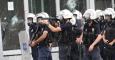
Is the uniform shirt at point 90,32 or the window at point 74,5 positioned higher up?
the window at point 74,5

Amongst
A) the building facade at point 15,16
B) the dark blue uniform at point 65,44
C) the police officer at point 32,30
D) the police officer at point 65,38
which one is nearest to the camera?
the police officer at point 65,38

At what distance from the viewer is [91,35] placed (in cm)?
983

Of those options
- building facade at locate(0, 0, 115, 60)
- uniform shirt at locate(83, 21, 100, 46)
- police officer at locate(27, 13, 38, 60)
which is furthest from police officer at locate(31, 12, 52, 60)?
building facade at locate(0, 0, 115, 60)

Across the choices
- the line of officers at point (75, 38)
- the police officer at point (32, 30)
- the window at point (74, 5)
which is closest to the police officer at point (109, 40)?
the line of officers at point (75, 38)

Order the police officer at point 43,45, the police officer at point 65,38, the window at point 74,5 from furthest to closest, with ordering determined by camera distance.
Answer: the window at point 74,5 → the police officer at point 65,38 → the police officer at point 43,45

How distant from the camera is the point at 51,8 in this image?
13891mm

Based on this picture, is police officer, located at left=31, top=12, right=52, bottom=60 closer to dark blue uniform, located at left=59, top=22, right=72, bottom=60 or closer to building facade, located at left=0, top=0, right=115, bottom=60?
dark blue uniform, located at left=59, top=22, right=72, bottom=60

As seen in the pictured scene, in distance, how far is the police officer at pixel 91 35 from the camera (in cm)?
972

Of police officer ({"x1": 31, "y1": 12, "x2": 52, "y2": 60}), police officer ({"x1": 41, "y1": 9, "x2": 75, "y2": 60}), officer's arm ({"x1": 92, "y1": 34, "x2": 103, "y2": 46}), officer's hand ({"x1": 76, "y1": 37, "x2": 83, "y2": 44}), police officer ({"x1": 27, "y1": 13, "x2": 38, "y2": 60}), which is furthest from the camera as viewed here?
police officer ({"x1": 27, "y1": 13, "x2": 38, "y2": 60})

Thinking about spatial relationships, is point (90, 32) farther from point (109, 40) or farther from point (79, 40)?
point (109, 40)

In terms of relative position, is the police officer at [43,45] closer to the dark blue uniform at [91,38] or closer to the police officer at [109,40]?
the dark blue uniform at [91,38]

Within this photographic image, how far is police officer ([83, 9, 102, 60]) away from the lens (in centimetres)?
972

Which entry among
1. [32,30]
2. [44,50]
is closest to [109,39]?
[44,50]

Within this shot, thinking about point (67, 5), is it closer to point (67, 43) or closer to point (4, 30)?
point (4, 30)
